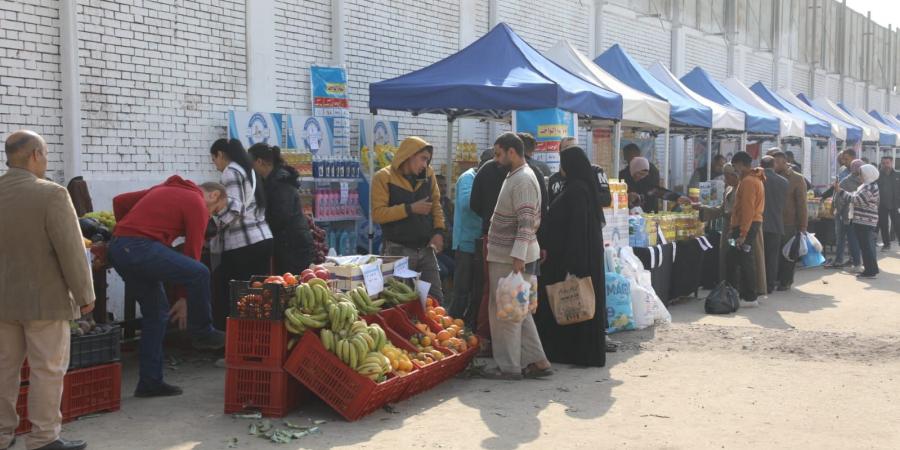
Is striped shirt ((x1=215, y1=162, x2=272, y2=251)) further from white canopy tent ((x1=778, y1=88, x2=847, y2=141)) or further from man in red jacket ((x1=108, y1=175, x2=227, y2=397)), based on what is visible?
white canopy tent ((x1=778, y1=88, x2=847, y2=141))

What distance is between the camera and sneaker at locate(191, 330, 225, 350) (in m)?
8.12

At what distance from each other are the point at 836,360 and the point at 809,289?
5761 mm

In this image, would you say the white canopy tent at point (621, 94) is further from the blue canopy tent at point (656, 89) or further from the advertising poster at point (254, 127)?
the advertising poster at point (254, 127)

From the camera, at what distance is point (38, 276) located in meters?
5.32

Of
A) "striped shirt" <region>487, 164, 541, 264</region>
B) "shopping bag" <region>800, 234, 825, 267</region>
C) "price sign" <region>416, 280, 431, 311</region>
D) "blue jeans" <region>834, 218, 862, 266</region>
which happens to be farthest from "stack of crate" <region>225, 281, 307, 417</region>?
"blue jeans" <region>834, 218, 862, 266</region>

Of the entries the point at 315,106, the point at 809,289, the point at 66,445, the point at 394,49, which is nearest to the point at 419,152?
the point at 66,445

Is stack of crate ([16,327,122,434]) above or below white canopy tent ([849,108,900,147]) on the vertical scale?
below

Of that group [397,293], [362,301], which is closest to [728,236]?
[397,293]

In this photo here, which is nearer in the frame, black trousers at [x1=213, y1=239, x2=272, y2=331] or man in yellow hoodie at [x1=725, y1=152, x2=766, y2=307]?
black trousers at [x1=213, y1=239, x2=272, y2=331]

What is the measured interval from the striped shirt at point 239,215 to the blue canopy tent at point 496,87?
3.47m

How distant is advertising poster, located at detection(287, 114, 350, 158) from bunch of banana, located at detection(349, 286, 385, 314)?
17.6ft

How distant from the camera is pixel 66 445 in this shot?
5.46 meters

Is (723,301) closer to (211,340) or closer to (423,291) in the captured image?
(423,291)

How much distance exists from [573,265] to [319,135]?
18.7 feet
